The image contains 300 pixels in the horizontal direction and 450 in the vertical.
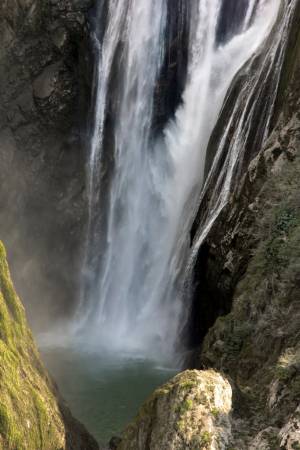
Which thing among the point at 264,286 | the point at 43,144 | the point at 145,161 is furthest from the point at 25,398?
the point at 43,144

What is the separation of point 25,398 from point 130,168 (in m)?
14.7

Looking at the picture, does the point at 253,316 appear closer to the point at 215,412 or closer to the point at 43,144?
the point at 215,412

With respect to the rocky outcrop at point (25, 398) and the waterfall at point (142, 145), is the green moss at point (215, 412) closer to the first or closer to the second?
the rocky outcrop at point (25, 398)

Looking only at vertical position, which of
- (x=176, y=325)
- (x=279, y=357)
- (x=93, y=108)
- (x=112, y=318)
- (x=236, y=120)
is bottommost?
(x=279, y=357)

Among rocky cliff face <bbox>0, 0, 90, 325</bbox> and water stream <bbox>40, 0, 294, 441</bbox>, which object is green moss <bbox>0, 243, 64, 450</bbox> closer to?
water stream <bbox>40, 0, 294, 441</bbox>

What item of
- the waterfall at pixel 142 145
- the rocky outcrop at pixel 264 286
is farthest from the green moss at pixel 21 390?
the waterfall at pixel 142 145

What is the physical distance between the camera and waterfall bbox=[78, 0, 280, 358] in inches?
774

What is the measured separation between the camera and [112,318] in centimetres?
2047

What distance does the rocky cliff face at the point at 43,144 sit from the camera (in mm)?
21266

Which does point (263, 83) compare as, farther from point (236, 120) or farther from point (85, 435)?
point (85, 435)

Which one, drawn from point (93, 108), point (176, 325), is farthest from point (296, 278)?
point (93, 108)

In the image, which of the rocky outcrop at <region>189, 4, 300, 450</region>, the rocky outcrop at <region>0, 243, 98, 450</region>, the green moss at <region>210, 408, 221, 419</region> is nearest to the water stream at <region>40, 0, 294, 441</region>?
the rocky outcrop at <region>189, 4, 300, 450</region>

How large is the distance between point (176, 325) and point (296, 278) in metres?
8.36

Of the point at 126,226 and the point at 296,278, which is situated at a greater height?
the point at 126,226
